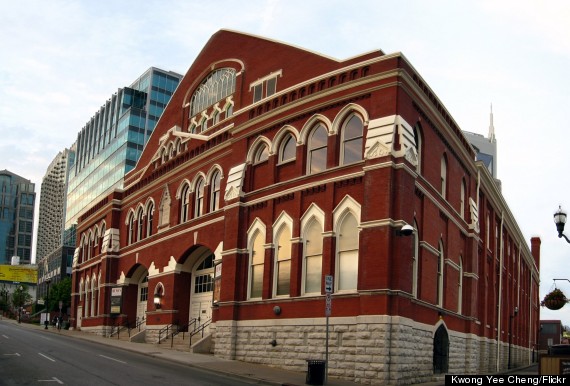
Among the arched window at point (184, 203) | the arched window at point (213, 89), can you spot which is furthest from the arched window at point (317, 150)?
the arched window at point (184, 203)

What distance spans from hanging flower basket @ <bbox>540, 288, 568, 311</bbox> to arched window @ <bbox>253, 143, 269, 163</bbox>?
567 inches

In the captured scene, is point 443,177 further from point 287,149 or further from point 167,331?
point 167,331

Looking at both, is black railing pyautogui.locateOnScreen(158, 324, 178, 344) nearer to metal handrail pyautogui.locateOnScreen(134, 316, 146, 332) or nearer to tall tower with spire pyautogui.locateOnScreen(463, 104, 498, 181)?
metal handrail pyautogui.locateOnScreen(134, 316, 146, 332)

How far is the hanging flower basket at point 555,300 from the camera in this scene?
99.2 ft

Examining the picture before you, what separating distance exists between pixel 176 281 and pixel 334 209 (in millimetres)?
16212

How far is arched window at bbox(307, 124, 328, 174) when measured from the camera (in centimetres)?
2867

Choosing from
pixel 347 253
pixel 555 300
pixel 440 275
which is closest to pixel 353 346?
pixel 347 253

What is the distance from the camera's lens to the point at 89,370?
2273 centimetres

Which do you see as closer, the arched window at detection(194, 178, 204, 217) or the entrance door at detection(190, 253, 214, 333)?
the entrance door at detection(190, 253, 214, 333)

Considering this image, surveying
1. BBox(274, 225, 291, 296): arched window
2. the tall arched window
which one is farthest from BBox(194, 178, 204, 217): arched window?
BBox(274, 225, 291, 296): arched window

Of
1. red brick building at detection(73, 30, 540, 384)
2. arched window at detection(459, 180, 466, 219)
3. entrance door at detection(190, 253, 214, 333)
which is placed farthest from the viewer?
entrance door at detection(190, 253, 214, 333)

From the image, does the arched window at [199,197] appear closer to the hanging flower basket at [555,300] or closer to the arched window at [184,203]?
the arched window at [184,203]

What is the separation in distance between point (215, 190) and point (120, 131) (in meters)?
74.3

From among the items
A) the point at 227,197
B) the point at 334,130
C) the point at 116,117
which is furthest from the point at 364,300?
the point at 116,117
